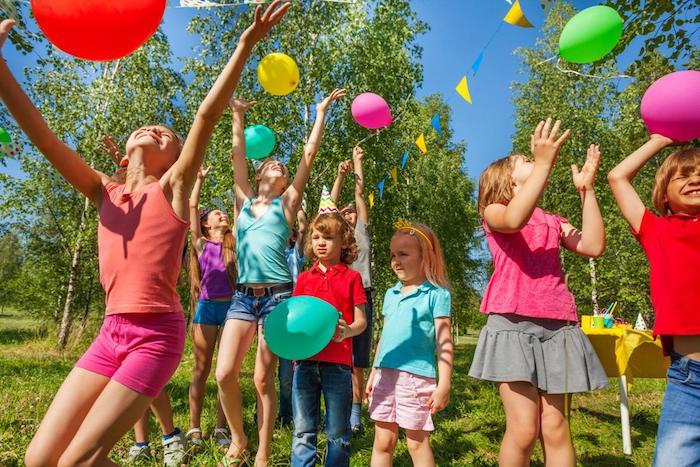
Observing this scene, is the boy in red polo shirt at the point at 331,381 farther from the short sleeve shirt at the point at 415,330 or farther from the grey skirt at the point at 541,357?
the grey skirt at the point at 541,357

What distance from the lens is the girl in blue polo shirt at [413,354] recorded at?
246 centimetres

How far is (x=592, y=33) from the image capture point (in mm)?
3342

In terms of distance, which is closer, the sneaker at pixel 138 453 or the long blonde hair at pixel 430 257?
the long blonde hair at pixel 430 257

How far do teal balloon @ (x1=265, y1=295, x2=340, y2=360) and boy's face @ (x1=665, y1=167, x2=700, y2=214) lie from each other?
5.10 feet

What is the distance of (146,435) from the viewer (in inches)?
119

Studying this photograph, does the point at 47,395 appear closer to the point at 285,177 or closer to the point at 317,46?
the point at 285,177

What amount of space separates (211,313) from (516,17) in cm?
334

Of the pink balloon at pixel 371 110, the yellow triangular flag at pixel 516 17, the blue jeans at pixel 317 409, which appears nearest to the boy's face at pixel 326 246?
the blue jeans at pixel 317 409

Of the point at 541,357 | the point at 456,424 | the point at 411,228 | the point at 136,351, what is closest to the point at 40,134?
the point at 136,351

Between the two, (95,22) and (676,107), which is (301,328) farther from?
(676,107)

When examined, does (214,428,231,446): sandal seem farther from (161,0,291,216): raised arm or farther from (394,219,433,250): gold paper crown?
(161,0,291,216): raised arm

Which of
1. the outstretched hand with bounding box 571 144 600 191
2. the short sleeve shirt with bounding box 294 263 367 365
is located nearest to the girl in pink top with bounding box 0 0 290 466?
the short sleeve shirt with bounding box 294 263 367 365

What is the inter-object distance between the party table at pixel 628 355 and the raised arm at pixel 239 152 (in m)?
2.97

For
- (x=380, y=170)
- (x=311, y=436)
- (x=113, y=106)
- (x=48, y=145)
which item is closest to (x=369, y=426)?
(x=311, y=436)
